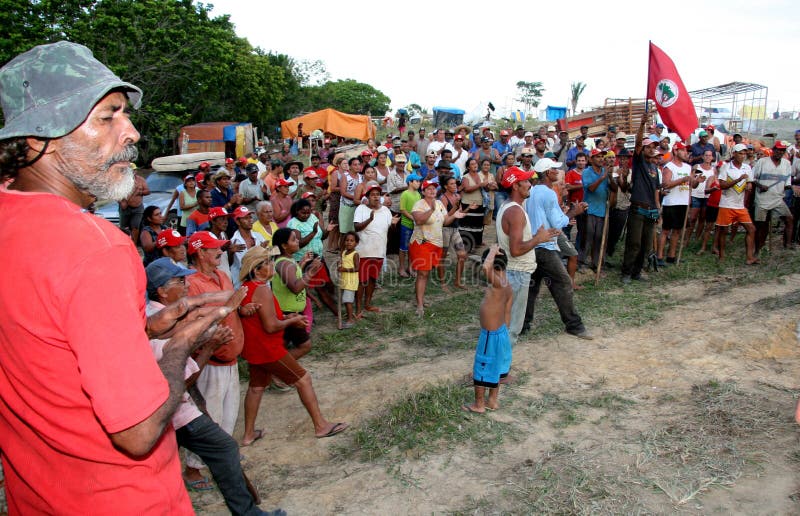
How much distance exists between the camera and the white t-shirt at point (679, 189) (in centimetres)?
956

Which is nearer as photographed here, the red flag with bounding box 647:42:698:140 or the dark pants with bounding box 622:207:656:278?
the red flag with bounding box 647:42:698:140

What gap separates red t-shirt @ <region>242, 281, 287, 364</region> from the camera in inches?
177

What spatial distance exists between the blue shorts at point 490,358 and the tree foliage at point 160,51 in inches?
653

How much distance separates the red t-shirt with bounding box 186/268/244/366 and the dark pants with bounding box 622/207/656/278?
657 centimetres

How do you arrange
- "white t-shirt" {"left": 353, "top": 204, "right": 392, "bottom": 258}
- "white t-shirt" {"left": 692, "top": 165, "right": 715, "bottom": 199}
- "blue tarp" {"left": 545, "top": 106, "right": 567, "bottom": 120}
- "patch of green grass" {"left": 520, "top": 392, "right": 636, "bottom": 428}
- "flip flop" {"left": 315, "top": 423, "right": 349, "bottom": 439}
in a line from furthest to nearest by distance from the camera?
"blue tarp" {"left": 545, "top": 106, "right": 567, "bottom": 120}, "white t-shirt" {"left": 692, "top": 165, "right": 715, "bottom": 199}, "white t-shirt" {"left": 353, "top": 204, "right": 392, "bottom": 258}, "flip flop" {"left": 315, "top": 423, "right": 349, "bottom": 439}, "patch of green grass" {"left": 520, "top": 392, "right": 636, "bottom": 428}

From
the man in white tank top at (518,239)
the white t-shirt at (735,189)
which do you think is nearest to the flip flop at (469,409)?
the man in white tank top at (518,239)

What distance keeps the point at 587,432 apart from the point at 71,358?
3.92m

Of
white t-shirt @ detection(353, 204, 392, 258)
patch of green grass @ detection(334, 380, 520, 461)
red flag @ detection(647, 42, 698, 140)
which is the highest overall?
red flag @ detection(647, 42, 698, 140)

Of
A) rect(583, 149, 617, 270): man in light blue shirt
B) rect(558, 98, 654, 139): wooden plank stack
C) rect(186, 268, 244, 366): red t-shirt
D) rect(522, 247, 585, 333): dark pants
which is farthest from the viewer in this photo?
rect(558, 98, 654, 139): wooden plank stack

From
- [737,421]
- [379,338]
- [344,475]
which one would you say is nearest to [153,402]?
[344,475]

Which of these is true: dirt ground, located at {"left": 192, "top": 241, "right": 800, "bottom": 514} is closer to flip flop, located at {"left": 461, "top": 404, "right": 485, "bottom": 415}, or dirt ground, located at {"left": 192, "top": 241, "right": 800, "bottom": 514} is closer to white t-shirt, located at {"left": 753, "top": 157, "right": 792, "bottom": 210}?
flip flop, located at {"left": 461, "top": 404, "right": 485, "bottom": 415}

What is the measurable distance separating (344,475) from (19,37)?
59.6ft

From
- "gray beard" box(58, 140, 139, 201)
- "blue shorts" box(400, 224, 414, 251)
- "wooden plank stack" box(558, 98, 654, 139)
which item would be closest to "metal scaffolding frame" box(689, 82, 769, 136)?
"wooden plank stack" box(558, 98, 654, 139)

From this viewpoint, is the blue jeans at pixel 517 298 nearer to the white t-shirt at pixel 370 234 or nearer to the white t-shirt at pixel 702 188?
the white t-shirt at pixel 370 234
